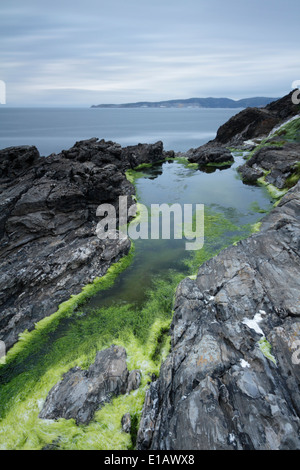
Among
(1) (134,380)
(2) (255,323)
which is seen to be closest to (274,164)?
(2) (255,323)

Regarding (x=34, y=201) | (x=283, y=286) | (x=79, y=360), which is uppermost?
(x=34, y=201)

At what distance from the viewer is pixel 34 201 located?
81.8 ft

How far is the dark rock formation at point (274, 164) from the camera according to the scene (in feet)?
143

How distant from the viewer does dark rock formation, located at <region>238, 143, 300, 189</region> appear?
43438mm

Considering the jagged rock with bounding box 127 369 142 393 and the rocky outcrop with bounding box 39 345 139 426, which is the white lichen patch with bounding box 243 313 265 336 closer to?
the jagged rock with bounding box 127 369 142 393

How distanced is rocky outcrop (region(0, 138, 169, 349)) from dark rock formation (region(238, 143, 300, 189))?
90.5ft

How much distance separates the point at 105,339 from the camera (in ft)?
55.2

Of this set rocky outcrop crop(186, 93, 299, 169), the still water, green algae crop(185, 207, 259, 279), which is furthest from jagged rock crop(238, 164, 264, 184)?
rocky outcrop crop(186, 93, 299, 169)

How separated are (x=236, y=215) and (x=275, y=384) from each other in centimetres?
2781

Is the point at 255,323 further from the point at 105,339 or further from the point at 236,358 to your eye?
the point at 105,339
